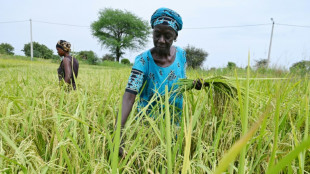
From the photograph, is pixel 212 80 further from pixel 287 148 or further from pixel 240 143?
pixel 240 143

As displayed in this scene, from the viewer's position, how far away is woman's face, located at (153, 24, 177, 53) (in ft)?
3.46

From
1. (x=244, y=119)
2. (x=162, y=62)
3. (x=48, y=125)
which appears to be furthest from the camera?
(x=162, y=62)

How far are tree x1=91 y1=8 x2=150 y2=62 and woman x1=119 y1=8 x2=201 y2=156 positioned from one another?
27.1 meters

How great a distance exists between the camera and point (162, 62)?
1.23m

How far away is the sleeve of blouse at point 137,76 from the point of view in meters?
1.07

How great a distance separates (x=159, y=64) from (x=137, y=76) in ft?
0.63

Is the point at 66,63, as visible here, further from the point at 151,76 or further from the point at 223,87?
the point at 223,87

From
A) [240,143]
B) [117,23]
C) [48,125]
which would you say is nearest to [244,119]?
[240,143]

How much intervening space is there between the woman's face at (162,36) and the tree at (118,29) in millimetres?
27245

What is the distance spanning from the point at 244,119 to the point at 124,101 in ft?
2.43

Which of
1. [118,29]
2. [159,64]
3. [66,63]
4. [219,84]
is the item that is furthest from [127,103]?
[118,29]

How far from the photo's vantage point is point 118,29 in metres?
28.9

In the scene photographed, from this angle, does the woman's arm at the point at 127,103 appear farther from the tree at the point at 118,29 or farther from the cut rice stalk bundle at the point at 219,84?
the tree at the point at 118,29

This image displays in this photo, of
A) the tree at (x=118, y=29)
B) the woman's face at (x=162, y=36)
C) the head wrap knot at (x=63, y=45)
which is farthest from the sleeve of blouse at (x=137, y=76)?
the tree at (x=118, y=29)
